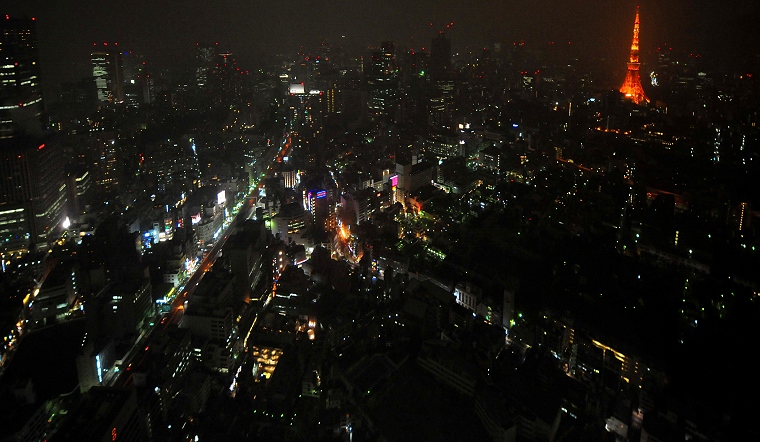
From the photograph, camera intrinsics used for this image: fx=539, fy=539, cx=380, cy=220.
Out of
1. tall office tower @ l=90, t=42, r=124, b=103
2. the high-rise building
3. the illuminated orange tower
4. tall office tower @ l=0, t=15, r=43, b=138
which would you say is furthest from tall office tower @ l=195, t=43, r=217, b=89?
the illuminated orange tower

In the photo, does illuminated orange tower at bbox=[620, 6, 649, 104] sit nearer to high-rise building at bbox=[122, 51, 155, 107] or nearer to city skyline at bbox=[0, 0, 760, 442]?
city skyline at bbox=[0, 0, 760, 442]

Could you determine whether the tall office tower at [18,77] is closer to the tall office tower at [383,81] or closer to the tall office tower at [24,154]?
the tall office tower at [24,154]

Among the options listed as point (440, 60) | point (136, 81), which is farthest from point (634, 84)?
point (136, 81)

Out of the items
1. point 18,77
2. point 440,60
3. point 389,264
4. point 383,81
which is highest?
point 440,60

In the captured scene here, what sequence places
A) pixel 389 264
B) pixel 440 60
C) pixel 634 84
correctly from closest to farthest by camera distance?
pixel 389 264 < pixel 634 84 < pixel 440 60

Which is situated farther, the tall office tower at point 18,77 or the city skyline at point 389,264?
the tall office tower at point 18,77

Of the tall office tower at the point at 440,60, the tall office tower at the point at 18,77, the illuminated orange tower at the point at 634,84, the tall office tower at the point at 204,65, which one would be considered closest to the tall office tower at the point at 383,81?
the tall office tower at the point at 440,60

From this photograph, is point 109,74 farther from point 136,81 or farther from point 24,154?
point 24,154

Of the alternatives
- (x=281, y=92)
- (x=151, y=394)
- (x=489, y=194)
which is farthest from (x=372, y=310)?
(x=281, y=92)
